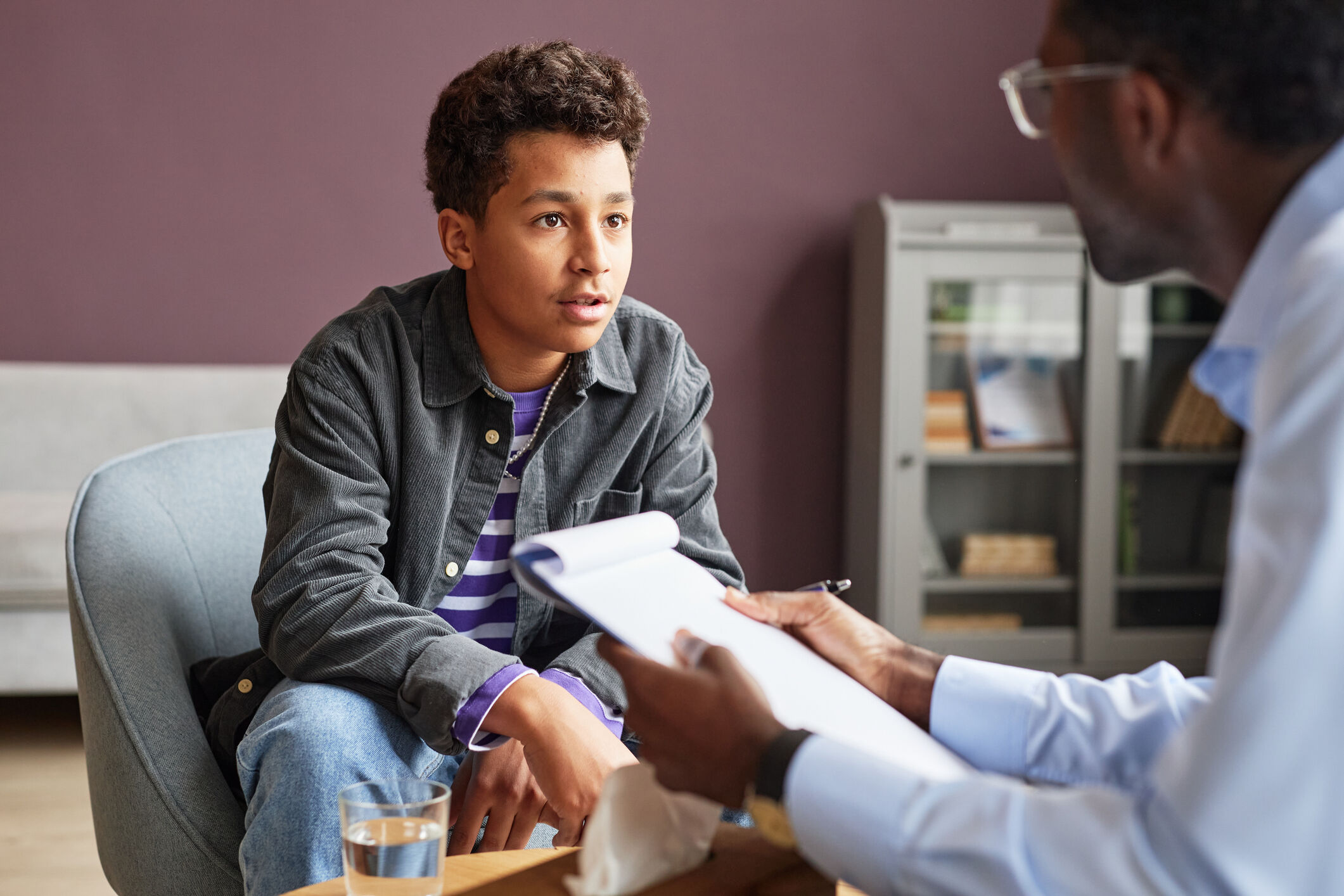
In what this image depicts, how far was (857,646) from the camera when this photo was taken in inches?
39.6

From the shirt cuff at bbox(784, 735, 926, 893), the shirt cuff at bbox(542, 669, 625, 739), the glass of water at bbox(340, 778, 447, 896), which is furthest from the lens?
the shirt cuff at bbox(542, 669, 625, 739)

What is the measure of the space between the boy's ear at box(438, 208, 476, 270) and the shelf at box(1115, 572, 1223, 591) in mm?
2505

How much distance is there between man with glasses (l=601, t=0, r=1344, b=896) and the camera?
1.74 feet

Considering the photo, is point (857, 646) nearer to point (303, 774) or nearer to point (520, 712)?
point (520, 712)

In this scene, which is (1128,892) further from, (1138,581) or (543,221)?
(1138,581)

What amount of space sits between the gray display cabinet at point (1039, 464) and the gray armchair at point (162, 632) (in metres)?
2.05

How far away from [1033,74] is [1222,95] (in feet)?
0.46

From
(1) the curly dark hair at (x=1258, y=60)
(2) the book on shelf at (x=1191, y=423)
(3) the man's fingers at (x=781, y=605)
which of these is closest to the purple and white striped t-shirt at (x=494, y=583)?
(3) the man's fingers at (x=781, y=605)

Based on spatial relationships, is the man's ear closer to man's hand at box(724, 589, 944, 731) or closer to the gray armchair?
man's hand at box(724, 589, 944, 731)

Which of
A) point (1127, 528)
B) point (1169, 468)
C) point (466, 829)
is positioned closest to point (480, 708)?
point (466, 829)

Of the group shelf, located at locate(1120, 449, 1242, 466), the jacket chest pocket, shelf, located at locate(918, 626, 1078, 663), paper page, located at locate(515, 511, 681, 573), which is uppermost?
paper page, located at locate(515, 511, 681, 573)

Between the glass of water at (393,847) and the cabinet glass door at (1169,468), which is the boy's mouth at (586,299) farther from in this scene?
the cabinet glass door at (1169,468)

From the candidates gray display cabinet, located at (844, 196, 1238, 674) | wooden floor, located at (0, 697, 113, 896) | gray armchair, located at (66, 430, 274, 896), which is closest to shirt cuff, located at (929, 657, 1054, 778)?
gray armchair, located at (66, 430, 274, 896)

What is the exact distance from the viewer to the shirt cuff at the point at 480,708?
1.09 m
